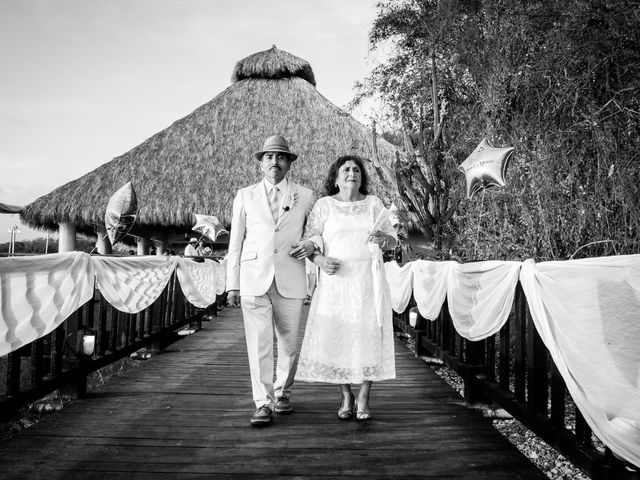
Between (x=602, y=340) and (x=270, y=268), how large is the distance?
1802 millimetres

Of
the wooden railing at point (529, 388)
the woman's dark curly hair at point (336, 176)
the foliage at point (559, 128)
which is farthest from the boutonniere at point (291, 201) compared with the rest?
the foliage at point (559, 128)

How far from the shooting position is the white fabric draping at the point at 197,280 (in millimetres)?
6362

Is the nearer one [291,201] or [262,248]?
[262,248]

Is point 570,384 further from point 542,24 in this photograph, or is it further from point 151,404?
point 542,24

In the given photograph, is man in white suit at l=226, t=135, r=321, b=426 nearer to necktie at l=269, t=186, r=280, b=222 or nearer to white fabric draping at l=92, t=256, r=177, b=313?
necktie at l=269, t=186, r=280, b=222

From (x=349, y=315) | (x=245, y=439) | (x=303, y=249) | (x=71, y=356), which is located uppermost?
(x=303, y=249)

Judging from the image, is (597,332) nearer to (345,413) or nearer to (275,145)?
(345,413)

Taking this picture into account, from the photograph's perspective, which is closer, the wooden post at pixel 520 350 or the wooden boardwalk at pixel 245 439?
the wooden boardwalk at pixel 245 439

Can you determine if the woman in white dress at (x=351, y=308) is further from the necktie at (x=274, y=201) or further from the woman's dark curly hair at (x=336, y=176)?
the necktie at (x=274, y=201)

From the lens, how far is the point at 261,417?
2.86 metres

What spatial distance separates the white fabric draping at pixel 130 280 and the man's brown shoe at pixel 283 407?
1.49 m

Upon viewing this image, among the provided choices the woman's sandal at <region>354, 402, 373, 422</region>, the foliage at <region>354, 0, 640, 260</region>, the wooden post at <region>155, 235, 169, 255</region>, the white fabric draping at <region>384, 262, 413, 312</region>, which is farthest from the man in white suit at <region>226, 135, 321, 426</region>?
the wooden post at <region>155, 235, 169, 255</region>

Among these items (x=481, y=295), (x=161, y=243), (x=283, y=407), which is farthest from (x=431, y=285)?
(x=161, y=243)

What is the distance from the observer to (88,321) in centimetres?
373
